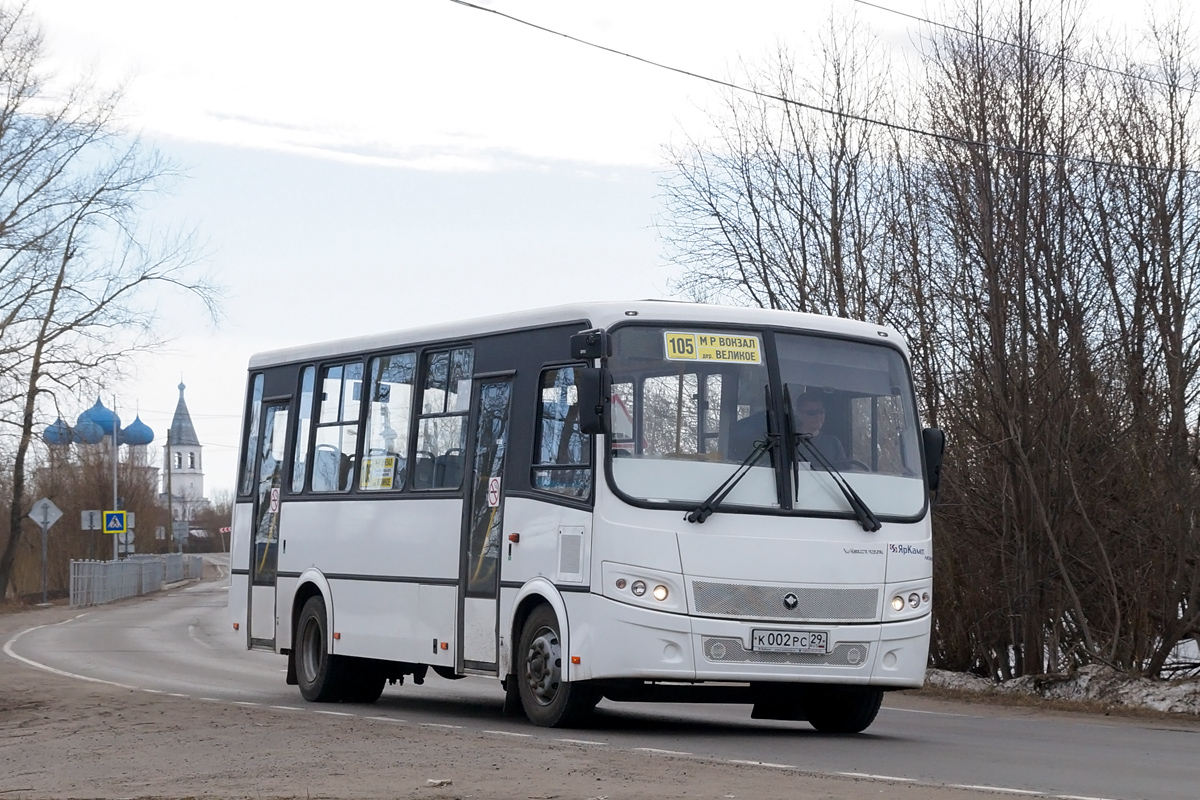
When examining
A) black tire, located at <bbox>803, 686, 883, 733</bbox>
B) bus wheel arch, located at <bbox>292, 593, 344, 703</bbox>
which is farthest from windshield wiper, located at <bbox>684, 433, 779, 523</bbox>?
bus wheel arch, located at <bbox>292, 593, 344, 703</bbox>

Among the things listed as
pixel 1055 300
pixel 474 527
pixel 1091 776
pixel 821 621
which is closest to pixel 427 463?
pixel 474 527

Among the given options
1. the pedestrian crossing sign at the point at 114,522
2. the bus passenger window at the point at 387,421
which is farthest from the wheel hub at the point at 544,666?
the pedestrian crossing sign at the point at 114,522

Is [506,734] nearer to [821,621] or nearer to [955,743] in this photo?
[821,621]

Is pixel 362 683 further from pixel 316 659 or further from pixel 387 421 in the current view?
pixel 387 421

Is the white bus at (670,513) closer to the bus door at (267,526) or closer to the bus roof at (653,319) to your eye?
the bus roof at (653,319)

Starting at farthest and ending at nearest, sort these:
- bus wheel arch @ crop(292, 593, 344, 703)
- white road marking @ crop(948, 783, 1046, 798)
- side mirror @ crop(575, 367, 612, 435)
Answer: bus wheel arch @ crop(292, 593, 344, 703), side mirror @ crop(575, 367, 612, 435), white road marking @ crop(948, 783, 1046, 798)

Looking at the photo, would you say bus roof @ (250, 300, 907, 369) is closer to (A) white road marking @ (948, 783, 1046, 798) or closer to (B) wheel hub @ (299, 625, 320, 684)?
(B) wheel hub @ (299, 625, 320, 684)

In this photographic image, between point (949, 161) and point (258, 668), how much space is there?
10.9 meters

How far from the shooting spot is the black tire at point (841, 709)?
1354 cm

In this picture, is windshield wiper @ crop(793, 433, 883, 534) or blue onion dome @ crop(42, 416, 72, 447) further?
blue onion dome @ crop(42, 416, 72, 447)

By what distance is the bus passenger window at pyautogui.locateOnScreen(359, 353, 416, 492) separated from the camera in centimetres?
1551

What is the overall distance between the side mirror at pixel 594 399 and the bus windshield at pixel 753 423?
194 mm

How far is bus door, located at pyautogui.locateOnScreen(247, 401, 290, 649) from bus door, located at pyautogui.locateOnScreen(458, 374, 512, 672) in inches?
153

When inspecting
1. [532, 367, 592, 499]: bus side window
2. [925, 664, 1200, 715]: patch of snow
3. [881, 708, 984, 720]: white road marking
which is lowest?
[881, 708, 984, 720]: white road marking
